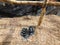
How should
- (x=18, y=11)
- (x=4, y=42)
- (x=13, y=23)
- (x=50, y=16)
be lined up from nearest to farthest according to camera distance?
(x=4, y=42) → (x=13, y=23) → (x=50, y=16) → (x=18, y=11)

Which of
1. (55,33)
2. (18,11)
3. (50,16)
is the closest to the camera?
(55,33)

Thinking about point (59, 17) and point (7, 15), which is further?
point (7, 15)

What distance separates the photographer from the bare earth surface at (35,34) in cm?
172

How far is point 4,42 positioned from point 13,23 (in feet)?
1.09

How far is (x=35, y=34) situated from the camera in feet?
5.97

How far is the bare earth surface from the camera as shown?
67.9 inches

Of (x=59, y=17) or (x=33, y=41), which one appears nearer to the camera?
(x=33, y=41)

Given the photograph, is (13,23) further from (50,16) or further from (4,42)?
(50,16)

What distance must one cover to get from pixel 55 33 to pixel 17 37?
0.40m

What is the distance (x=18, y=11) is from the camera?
7.73ft

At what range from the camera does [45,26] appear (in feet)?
6.31

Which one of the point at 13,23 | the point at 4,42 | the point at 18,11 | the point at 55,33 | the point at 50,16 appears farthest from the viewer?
the point at 18,11

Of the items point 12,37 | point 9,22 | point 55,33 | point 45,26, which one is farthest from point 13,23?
point 55,33

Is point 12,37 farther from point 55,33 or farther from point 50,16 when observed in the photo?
point 50,16
